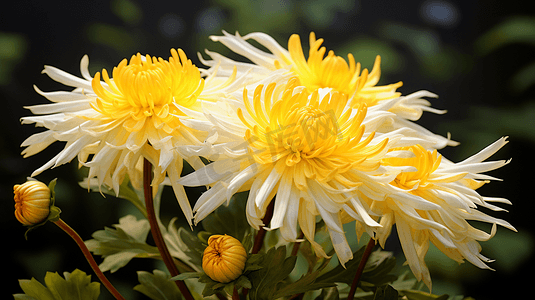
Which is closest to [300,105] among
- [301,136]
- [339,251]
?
[301,136]

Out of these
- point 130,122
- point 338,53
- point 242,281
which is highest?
point 338,53

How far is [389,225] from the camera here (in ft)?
1.30

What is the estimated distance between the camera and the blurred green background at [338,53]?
3.18 ft

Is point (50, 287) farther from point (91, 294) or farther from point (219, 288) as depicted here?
point (219, 288)

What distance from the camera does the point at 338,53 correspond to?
113cm

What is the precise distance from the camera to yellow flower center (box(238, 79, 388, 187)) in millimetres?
375

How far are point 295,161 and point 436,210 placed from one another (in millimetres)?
140

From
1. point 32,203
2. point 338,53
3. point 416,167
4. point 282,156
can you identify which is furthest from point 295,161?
point 338,53

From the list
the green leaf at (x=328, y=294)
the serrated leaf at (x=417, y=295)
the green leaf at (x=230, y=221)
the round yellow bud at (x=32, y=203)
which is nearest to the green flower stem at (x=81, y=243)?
the round yellow bud at (x=32, y=203)

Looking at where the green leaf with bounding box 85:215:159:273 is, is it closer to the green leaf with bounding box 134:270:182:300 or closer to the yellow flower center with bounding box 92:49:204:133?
the green leaf with bounding box 134:270:182:300

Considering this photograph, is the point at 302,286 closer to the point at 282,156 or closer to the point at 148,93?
the point at 282,156

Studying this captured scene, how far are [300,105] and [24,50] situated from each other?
83 cm

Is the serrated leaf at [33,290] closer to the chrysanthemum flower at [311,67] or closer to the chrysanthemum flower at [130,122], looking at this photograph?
the chrysanthemum flower at [130,122]

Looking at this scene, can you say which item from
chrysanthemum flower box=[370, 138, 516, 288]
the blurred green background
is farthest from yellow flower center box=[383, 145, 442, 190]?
the blurred green background
